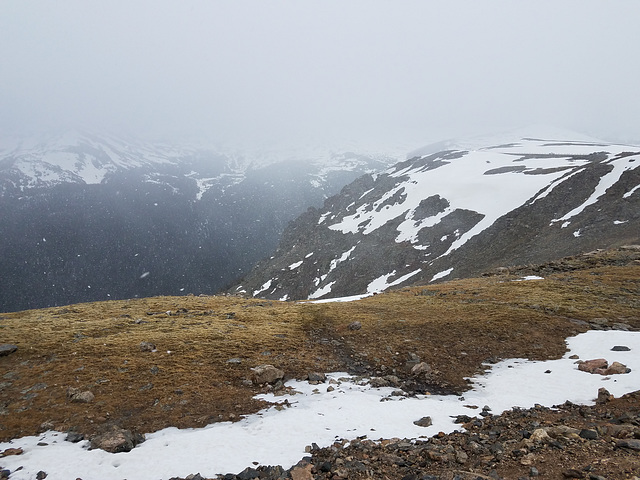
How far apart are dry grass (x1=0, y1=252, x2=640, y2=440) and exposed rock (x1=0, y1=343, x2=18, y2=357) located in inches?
14.1

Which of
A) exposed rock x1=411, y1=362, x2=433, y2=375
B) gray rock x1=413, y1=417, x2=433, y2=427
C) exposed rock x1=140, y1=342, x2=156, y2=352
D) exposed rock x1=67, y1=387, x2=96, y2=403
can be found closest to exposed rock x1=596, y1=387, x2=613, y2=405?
gray rock x1=413, y1=417, x2=433, y2=427

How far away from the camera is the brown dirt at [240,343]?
13883mm

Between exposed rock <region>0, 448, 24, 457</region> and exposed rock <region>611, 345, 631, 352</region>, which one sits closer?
exposed rock <region>0, 448, 24, 457</region>

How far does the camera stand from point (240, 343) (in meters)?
20.0

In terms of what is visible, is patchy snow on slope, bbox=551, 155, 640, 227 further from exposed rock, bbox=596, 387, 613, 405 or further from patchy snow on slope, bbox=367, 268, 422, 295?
exposed rock, bbox=596, 387, 613, 405

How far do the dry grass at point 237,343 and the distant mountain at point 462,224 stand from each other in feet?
102

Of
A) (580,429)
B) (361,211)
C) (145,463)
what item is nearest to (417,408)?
A: (580,429)

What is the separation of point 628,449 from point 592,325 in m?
16.1

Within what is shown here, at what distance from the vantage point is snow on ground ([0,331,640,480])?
10.2 metres

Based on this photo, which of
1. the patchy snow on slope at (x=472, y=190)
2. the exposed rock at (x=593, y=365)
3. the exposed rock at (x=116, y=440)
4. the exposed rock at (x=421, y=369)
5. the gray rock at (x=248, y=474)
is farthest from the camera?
the patchy snow on slope at (x=472, y=190)

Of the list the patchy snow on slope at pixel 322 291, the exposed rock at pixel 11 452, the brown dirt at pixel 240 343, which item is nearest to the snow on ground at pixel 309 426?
the exposed rock at pixel 11 452

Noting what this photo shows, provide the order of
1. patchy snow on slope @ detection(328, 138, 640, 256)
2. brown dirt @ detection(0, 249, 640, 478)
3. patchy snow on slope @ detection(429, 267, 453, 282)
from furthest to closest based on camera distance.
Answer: patchy snow on slope @ detection(328, 138, 640, 256) < patchy snow on slope @ detection(429, 267, 453, 282) < brown dirt @ detection(0, 249, 640, 478)

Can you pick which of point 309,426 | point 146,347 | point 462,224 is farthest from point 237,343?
point 462,224

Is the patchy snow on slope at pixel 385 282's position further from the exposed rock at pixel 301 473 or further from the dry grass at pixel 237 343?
the exposed rock at pixel 301 473
